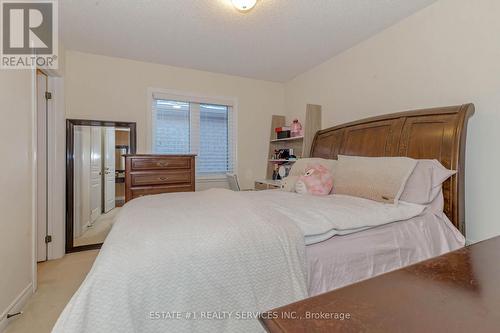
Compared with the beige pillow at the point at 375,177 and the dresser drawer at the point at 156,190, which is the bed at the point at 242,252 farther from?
the dresser drawer at the point at 156,190

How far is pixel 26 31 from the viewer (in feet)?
6.28

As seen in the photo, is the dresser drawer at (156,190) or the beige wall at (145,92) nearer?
the dresser drawer at (156,190)

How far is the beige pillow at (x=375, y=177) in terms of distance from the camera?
5.42ft

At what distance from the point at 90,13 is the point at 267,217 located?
93.7 inches

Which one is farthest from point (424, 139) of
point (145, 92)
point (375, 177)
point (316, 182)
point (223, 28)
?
point (145, 92)

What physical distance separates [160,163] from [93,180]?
89cm

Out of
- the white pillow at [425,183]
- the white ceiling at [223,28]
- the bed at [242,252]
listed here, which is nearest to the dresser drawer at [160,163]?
the bed at [242,252]

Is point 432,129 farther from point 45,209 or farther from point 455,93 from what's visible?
point 45,209

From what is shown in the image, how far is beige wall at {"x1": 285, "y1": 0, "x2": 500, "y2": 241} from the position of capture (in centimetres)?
165

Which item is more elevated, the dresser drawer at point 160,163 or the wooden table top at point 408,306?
the dresser drawer at point 160,163

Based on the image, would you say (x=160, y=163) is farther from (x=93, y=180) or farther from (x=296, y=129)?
(x=296, y=129)

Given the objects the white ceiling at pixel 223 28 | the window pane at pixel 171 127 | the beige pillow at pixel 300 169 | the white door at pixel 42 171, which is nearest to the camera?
the white ceiling at pixel 223 28

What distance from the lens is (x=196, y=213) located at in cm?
131

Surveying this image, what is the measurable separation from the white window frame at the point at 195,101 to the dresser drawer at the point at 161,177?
530 mm
